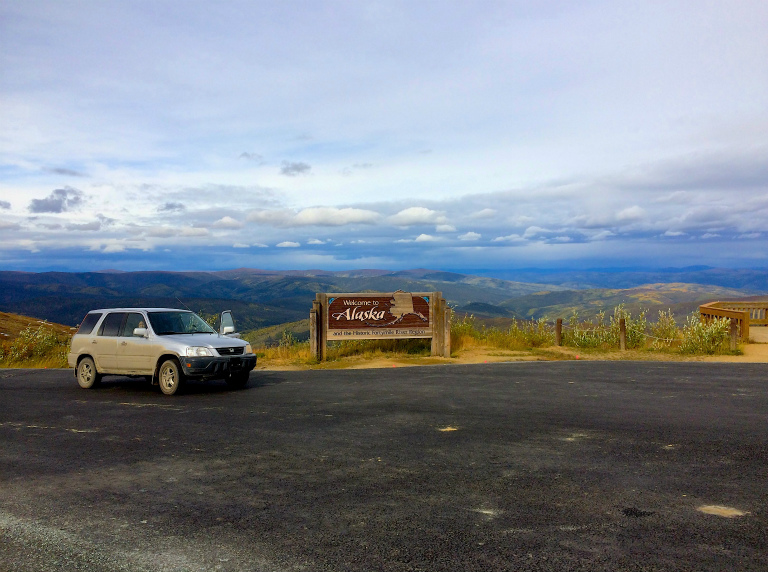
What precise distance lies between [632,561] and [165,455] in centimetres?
550

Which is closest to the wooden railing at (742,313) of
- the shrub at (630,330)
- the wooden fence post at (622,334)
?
the shrub at (630,330)

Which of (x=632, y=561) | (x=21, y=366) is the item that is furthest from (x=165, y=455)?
(x=21, y=366)

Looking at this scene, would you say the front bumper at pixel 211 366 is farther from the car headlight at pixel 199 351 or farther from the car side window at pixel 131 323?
the car side window at pixel 131 323

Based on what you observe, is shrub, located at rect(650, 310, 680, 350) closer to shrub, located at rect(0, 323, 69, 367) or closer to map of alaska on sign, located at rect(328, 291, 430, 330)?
map of alaska on sign, located at rect(328, 291, 430, 330)

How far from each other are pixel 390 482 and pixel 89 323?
10.5 m

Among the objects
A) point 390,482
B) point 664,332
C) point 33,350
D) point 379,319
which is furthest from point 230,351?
point 664,332

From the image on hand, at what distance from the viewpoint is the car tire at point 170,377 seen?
11.8 meters

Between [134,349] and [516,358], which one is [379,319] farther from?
[134,349]

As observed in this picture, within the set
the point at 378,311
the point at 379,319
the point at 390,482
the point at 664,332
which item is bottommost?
the point at 390,482

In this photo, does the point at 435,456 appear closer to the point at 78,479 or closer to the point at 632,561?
the point at 632,561

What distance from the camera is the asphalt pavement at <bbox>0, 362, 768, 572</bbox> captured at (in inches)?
167

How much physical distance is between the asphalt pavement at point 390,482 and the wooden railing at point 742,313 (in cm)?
1136

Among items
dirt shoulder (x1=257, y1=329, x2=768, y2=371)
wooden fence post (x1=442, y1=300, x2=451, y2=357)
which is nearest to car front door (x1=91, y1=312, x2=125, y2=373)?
dirt shoulder (x1=257, y1=329, x2=768, y2=371)

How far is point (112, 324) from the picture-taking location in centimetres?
1307
